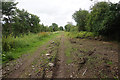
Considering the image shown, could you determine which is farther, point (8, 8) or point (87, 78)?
point (8, 8)

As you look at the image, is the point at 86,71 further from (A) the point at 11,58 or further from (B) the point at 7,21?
(B) the point at 7,21

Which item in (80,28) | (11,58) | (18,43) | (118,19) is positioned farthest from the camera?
(80,28)

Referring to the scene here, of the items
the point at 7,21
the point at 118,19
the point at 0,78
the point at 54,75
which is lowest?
the point at 0,78

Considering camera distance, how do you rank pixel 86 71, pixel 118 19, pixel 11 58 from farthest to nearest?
pixel 118 19 → pixel 11 58 → pixel 86 71

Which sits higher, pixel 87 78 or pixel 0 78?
pixel 87 78

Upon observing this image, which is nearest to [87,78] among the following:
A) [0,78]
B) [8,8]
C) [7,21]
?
[0,78]

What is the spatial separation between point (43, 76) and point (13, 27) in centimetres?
1913

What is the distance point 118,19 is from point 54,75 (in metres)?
7.58

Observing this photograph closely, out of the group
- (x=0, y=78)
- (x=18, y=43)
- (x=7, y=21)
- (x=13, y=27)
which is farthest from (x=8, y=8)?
(x=0, y=78)

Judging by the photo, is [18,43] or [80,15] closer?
[18,43]

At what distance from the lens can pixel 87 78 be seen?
79.8 inches

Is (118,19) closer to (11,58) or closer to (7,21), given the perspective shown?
(11,58)

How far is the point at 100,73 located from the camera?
7.28ft

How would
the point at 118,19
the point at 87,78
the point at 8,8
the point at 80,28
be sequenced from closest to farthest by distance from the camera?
1. the point at 87,78
2. the point at 118,19
3. the point at 8,8
4. the point at 80,28
